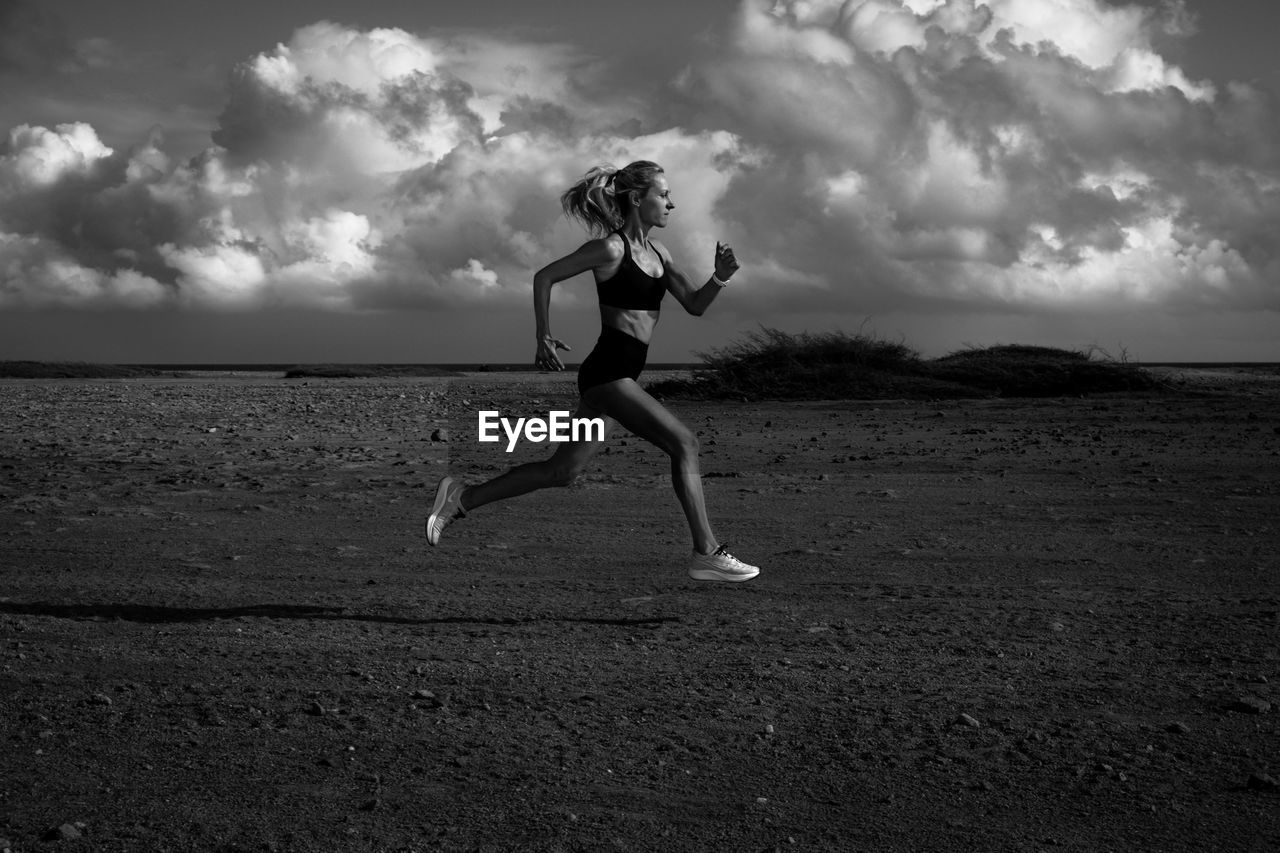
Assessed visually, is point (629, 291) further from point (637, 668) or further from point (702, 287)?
point (637, 668)

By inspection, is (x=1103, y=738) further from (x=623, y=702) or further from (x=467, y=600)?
(x=467, y=600)

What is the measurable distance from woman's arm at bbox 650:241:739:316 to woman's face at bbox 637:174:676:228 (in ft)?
0.70

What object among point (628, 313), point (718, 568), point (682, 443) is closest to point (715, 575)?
point (718, 568)

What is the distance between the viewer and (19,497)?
9.84m

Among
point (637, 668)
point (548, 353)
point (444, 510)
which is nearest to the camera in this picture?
point (637, 668)

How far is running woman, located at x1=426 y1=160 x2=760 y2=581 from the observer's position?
5719 millimetres

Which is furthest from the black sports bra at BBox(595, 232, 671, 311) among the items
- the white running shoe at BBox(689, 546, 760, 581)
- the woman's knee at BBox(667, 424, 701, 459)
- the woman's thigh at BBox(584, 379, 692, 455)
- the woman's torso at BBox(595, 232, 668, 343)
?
the white running shoe at BBox(689, 546, 760, 581)

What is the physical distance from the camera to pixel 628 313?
582 cm

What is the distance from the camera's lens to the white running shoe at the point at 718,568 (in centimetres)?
600

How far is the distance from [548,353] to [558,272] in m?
0.37

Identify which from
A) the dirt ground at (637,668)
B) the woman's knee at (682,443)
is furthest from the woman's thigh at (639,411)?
the dirt ground at (637,668)

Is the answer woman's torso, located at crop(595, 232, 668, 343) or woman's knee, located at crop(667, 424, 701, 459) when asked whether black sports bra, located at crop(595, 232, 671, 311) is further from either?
woman's knee, located at crop(667, 424, 701, 459)

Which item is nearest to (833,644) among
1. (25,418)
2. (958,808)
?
(958,808)

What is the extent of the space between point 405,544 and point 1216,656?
4688 millimetres
